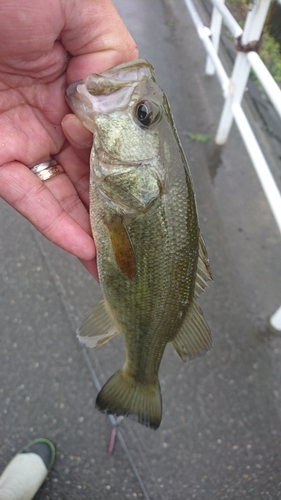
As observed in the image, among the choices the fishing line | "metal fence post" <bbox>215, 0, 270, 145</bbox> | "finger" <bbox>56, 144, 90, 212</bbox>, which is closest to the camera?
"finger" <bbox>56, 144, 90, 212</bbox>

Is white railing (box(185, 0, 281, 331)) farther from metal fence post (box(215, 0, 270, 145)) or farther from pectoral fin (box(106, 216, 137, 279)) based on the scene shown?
pectoral fin (box(106, 216, 137, 279))

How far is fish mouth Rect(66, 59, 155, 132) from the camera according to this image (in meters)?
1.48

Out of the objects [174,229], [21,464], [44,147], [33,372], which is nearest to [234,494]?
[21,464]

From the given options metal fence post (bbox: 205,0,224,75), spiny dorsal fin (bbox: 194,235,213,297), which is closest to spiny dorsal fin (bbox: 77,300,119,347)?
spiny dorsal fin (bbox: 194,235,213,297)

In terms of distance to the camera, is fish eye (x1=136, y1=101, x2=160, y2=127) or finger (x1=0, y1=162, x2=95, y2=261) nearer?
fish eye (x1=136, y1=101, x2=160, y2=127)

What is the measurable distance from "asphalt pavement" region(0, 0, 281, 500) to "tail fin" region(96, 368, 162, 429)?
0.66 meters

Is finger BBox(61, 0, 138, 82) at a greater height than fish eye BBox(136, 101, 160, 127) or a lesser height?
greater

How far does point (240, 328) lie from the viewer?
2.82 metres

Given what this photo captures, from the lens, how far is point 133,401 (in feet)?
6.12

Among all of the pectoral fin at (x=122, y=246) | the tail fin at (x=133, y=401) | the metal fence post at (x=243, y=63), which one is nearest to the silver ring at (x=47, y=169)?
the pectoral fin at (x=122, y=246)

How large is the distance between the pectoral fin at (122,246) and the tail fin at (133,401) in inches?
23.4

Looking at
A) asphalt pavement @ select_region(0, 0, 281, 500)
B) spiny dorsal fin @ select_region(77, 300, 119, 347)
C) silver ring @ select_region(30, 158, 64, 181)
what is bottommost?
asphalt pavement @ select_region(0, 0, 281, 500)

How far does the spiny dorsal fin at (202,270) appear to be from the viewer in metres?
1.61

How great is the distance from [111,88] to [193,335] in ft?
3.41
